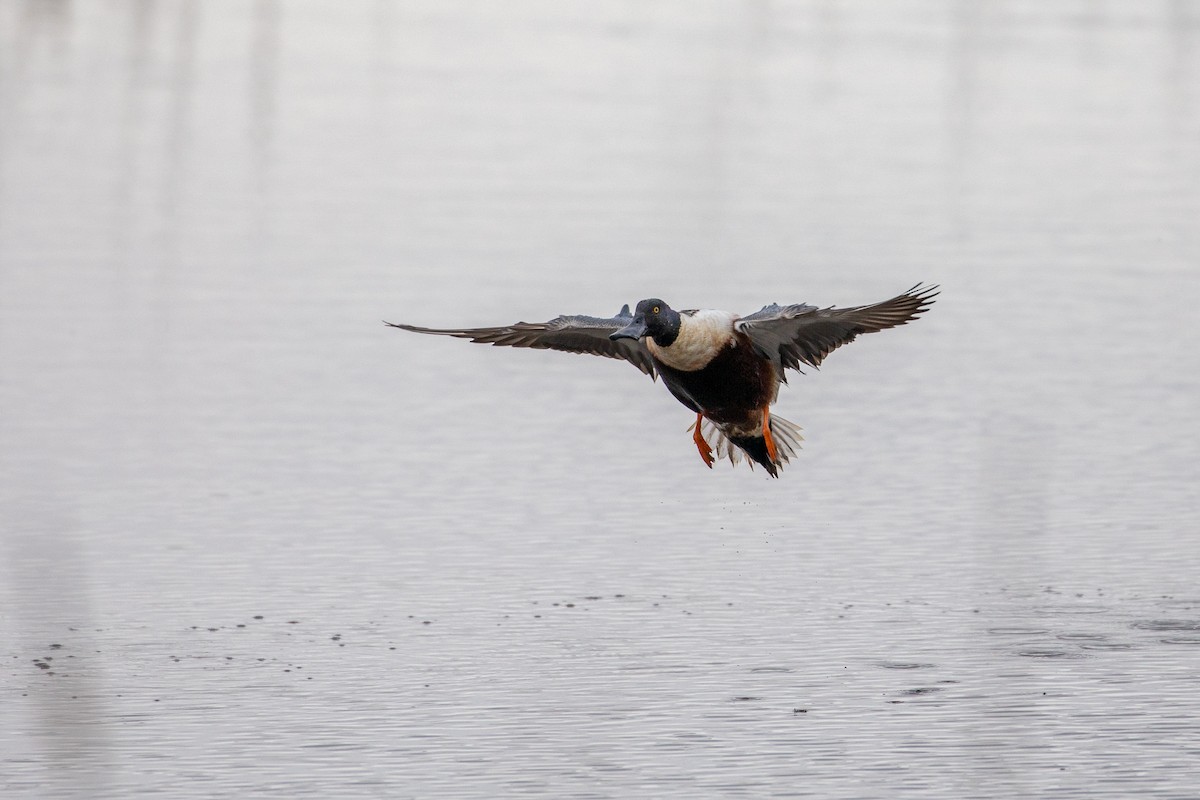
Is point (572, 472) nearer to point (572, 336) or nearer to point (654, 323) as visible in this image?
point (572, 336)

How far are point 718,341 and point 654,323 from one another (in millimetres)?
387

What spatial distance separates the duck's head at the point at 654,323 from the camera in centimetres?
885

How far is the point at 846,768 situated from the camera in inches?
287

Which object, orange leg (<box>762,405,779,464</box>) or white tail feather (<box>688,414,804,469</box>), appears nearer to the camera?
orange leg (<box>762,405,779,464</box>)

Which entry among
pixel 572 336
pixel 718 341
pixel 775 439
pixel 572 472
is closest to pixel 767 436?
pixel 775 439

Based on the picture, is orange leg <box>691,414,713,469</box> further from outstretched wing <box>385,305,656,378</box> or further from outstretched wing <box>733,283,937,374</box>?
outstretched wing <box>733,283,937,374</box>

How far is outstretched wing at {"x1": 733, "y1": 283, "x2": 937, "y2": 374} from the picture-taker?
8.81m

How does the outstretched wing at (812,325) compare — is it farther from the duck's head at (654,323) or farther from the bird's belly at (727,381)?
the duck's head at (654,323)

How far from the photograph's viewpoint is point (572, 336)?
9461 mm

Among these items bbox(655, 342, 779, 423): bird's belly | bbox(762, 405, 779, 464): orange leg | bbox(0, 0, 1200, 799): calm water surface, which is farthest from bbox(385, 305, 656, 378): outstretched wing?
bbox(0, 0, 1200, 799): calm water surface

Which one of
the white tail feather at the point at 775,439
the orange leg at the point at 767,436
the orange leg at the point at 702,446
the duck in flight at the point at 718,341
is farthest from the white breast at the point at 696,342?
the white tail feather at the point at 775,439

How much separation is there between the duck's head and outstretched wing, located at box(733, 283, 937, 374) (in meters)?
0.28

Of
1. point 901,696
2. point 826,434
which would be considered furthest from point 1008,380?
point 901,696

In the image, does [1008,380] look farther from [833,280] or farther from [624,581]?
[624,581]
